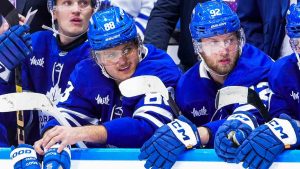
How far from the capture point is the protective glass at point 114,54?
9.46 ft

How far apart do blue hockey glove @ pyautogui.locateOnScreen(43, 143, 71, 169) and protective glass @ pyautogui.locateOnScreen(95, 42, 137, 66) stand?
0.49m

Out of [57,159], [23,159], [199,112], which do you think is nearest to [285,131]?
[199,112]

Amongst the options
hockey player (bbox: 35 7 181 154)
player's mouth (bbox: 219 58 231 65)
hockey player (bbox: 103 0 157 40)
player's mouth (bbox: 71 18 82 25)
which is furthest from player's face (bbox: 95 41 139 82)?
hockey player (bbox: 103 0 157 40)

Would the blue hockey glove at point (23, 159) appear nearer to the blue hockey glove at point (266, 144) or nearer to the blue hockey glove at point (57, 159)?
the blue hockey glove at point (57, 159)

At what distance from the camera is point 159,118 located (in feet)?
8.96

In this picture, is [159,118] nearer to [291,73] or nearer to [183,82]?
[183,82]

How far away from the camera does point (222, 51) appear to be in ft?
9.28

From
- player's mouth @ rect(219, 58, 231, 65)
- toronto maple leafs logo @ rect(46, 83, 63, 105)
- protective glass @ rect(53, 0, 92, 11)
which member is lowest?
toronto maple leafs logo @ rect(46, 83, 63, 105)

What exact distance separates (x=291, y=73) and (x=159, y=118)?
482 mm

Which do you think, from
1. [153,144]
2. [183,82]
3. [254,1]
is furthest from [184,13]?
[153,144]

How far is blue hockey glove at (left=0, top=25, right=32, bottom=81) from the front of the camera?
312 centimetres

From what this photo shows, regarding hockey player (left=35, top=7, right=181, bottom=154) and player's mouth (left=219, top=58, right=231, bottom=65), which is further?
player's mouth (left=219, top=58, right=231, bottom=65)

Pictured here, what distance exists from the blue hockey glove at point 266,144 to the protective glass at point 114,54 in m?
0.72

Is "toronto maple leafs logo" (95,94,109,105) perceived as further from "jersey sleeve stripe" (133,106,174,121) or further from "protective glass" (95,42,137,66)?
"jersey sleeve stripe" (133,106,174,121)
